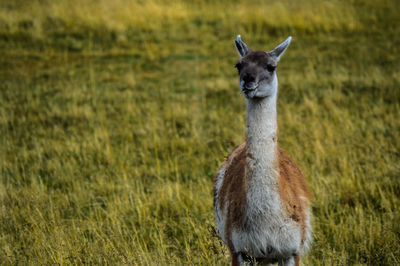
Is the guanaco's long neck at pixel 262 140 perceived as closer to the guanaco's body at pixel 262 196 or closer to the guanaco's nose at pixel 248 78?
the guanaco's body at pixel 262 196

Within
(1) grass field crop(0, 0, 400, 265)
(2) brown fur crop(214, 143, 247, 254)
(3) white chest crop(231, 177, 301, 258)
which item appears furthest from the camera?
(1) grass field crop(0, 0, 400, 265)

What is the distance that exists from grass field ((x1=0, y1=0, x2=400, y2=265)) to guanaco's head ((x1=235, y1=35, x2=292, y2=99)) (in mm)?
1425

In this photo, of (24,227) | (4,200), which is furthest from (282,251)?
(4,200)

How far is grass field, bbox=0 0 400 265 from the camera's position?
13.3 ft

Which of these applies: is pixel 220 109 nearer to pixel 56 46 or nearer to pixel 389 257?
Answer: pixel 389 257

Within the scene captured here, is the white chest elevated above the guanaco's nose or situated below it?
below

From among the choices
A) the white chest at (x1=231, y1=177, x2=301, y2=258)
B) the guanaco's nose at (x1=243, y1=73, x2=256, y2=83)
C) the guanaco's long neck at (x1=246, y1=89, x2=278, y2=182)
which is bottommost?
the white chest at (x1=231, y1=177, x2=301, y2=258)

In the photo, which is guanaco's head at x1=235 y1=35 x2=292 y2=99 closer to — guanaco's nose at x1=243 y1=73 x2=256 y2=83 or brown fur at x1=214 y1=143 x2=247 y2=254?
guanaco's nose at x1=243 y1=73 x2=256 y2=83

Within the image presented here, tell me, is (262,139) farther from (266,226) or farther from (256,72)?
(266,226)

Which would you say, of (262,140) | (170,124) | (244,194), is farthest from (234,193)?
(170,124)

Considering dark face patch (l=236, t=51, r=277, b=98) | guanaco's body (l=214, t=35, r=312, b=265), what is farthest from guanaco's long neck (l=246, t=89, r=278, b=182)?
dark face patch (l=236, t=51, r=277, b=98)

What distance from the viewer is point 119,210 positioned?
15.4 feet

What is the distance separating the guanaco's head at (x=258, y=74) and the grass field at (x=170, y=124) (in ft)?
4.67

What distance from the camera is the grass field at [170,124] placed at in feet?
13.3
